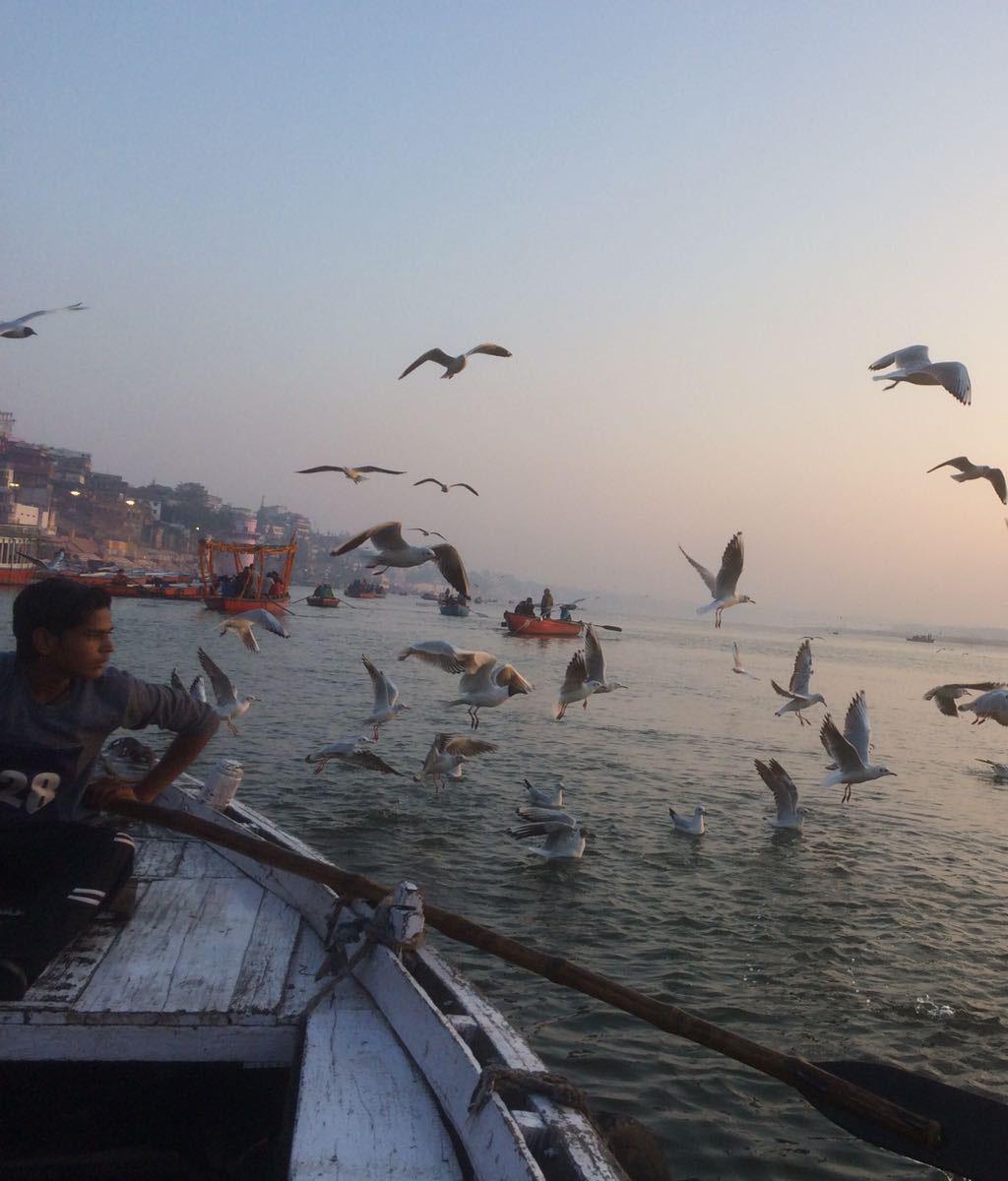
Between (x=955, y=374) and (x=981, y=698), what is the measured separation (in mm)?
3551

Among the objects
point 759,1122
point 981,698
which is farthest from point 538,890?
point 981,698

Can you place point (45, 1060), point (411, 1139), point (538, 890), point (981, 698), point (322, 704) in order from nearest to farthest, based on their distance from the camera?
point (411, 1139)
point (45, 1060)
point (538, 890)
point (981, 698)
point (322, 704)

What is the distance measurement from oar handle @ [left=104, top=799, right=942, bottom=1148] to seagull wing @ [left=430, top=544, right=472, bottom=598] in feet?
19.1

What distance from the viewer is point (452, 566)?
9836 millimetres

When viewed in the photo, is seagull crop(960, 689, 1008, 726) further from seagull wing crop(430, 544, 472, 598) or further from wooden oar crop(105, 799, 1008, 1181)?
wooden oar crop(105, 799, 1008, 1181)

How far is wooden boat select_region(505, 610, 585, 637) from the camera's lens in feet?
180

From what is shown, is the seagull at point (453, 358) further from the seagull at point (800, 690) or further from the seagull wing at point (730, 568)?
the seagull at point (800, 690)

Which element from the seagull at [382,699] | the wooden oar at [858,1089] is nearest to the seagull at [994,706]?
the seagull at [382,699]

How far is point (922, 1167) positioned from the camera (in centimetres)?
529

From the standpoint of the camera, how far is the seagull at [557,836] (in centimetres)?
1023

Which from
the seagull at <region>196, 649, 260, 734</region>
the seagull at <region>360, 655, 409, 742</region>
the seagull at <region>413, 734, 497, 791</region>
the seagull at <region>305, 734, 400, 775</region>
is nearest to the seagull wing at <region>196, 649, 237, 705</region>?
the seagull at <region>196, 649, 260, 734</region>

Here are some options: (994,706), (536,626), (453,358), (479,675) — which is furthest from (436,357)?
(536,626)

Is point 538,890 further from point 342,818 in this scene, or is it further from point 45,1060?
point 45,1060

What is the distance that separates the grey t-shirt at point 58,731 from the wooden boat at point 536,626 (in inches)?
1983
